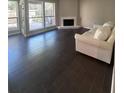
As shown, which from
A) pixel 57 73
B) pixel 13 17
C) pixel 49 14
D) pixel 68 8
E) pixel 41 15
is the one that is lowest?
pixel 57 73

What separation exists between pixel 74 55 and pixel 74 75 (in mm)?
1678

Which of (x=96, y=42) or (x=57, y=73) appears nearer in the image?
(x=57, y=73)

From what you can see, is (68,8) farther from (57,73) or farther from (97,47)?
(57,73)

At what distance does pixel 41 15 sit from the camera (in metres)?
10.7

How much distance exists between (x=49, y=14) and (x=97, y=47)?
792 centimetres

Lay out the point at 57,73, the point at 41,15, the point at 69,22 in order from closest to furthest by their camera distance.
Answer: the point at 57,73 < the point at 41,15 < the point at 69,22

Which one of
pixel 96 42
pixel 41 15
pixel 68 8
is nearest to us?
pixel 96 42

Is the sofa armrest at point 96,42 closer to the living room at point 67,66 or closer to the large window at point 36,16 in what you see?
the living room at point 67,66

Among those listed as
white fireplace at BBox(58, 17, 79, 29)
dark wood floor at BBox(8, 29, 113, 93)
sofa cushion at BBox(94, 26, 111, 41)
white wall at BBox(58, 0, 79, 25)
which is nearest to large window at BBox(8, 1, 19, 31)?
white wall at BBox(58, 0, 79, 25)

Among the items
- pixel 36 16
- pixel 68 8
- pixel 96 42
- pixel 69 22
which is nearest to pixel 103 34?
pixel 96 42

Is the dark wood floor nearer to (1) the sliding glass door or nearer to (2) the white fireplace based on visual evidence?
(1) the sliding glass door

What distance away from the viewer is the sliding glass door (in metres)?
9.77

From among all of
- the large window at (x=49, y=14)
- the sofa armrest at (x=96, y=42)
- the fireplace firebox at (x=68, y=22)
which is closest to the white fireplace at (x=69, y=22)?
the fireplace firebox at (x=68, y=22)
